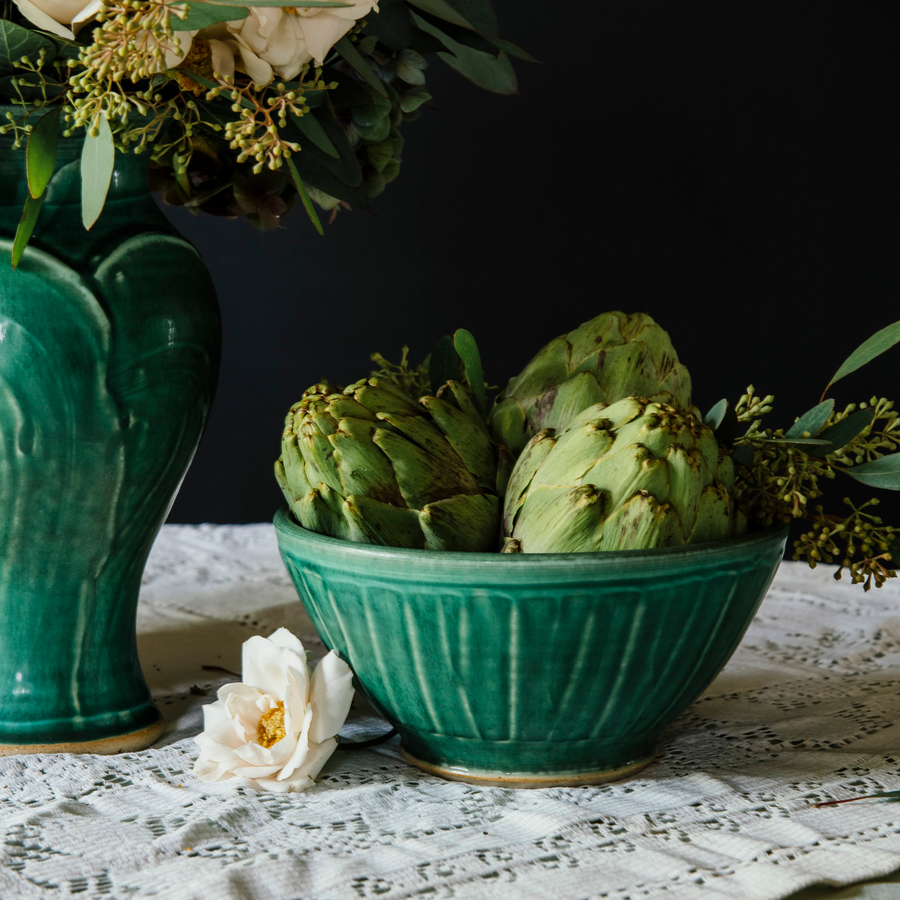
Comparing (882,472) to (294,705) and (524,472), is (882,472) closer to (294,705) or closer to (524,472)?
(524,472)

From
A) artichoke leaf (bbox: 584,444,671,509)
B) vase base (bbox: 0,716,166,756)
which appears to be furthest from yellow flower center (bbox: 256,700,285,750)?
artichoke leaf (bbox: 584,444,671,509)

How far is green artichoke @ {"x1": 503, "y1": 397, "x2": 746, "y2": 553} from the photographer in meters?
0.52

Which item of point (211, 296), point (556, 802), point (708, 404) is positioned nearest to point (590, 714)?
point (556, 802)

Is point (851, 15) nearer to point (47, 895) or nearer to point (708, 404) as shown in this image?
point (708, 404)

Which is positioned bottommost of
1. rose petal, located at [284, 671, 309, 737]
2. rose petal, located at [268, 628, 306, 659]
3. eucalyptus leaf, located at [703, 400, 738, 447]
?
rose petal, located at [284, 671, 309, 737]

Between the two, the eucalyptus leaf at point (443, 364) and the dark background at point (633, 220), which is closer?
the eucalyptus leaf at point (443, 364)

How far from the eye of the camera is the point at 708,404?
5.05ft

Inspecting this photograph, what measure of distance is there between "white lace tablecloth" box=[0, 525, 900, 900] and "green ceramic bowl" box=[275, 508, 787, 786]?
0.08 ft

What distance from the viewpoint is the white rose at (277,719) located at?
1.86 ft

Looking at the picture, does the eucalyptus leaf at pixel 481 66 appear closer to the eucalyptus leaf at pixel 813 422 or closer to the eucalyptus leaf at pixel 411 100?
the eucalyptus leaf at pixel 411 100

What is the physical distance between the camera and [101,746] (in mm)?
646

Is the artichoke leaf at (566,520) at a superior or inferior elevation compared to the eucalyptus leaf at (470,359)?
inferior

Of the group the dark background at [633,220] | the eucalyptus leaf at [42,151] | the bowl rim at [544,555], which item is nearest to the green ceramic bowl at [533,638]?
the bowl rim at [544,555]

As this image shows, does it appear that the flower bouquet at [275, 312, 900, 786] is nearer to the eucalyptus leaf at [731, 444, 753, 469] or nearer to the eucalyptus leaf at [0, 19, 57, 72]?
the eucalyptus leaf at [731, 444, 753, 469]
